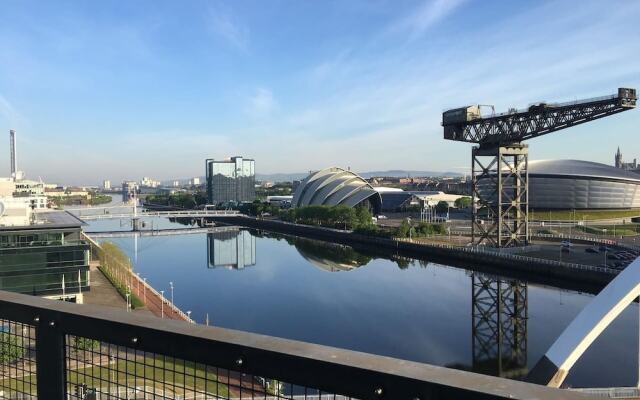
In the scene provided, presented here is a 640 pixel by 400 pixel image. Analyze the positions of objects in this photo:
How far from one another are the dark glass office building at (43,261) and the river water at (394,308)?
3.97 metres

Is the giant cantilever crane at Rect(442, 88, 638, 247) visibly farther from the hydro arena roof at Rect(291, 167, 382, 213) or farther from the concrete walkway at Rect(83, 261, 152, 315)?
the hydro arena roof at Rect(291, 167, 382, 213)

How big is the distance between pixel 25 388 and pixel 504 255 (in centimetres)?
2466

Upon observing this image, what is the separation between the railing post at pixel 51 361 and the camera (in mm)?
1244

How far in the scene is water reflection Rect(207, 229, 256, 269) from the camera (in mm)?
28309

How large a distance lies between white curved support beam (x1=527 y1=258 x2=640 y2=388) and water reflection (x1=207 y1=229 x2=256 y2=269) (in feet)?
67.5

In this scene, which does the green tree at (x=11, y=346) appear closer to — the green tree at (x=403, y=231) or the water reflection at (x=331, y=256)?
the water reflection at (x=331, y=256)

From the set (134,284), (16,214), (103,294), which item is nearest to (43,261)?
(103,294)

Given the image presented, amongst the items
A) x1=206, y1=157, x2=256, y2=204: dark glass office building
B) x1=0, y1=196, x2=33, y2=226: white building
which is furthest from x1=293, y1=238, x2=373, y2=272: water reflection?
x1=206, y1=157, x2=256, y2=204: dark glass office building

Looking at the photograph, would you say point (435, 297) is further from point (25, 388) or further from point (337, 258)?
point (25, 388)

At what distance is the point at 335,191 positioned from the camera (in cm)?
5109

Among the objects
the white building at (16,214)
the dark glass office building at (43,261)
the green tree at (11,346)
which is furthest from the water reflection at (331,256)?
the green tree at (11,346)

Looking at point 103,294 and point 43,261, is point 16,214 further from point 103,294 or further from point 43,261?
point 103,294

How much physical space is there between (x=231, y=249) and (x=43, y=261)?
2008 centimetres

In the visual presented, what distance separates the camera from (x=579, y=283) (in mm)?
19812
